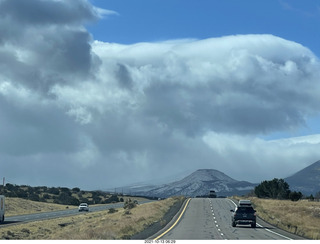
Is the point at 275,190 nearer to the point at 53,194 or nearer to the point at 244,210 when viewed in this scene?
the point at 53,194

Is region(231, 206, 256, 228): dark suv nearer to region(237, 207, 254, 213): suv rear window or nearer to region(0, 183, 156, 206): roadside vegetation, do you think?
region(237, 207, 254, 213): suv rear window

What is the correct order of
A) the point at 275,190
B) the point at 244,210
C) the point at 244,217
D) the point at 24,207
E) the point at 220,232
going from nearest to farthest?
the point at 220,232 → the point at 244,217 → the point at 244,210 → the point at 24,207 → the point at 275,190

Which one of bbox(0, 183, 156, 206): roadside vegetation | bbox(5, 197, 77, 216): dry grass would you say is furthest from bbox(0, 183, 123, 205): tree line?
bbox(5, 197, 77, 216): dry grass

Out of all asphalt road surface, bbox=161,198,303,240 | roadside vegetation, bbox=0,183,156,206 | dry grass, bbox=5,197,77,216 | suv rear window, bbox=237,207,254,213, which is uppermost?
roadside vegetation, bbox=0,183,156,206

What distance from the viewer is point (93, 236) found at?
107ft

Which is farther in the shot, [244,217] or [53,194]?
[53,194]

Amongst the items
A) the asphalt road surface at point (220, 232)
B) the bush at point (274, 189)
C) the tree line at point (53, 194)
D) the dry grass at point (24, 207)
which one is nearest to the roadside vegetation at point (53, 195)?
the tree line at point (53, 194)

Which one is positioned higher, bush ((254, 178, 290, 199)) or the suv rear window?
bush ((254, 178, 290, 199))

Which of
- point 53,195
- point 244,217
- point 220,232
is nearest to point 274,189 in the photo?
point 53,195

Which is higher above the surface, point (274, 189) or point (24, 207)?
point (274, 189)

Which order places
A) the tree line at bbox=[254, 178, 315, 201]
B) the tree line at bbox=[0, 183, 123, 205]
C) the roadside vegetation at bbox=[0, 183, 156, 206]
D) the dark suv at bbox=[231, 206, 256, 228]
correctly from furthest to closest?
the tree line at bbox=[254, 178, 315, 201]
the tree line at bbox=[0, 183, 123, 205]
the roadside vegetation at bbox=[0, 183, 156, 206]
the dark suv at bbox=[231, 206, 256, 228]

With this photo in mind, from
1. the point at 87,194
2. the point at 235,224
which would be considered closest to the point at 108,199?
the point at 87,194

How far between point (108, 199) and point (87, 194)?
16.5m

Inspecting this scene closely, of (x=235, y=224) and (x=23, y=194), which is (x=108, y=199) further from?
(x=235, y=224)
